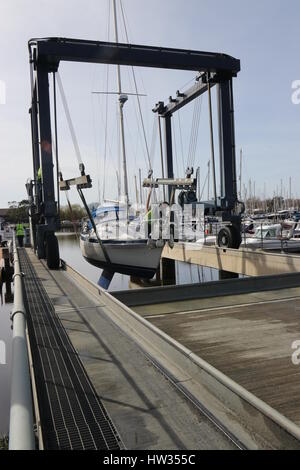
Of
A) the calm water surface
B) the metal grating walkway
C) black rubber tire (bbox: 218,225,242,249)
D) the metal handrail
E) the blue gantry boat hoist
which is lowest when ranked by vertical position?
the calm water surface

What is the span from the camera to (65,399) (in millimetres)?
3324

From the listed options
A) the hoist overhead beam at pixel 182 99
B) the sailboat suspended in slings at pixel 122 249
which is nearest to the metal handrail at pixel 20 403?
the sailboat suspended in slings at pixel 122 249

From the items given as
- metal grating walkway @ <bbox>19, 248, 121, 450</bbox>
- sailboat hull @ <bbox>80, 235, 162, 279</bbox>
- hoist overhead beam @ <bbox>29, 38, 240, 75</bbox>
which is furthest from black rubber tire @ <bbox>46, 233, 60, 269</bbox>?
metal grating walkway @ <bbox>19, 248, 121, 450</bbox>

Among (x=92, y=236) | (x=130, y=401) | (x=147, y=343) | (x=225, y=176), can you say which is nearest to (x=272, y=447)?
(x=130, y=401)

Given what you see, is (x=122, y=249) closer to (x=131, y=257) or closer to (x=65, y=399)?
(x=131, y=257)

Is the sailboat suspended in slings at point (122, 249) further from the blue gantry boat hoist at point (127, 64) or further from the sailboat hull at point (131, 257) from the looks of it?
the blue gantry boat hoist at point (127, 64)

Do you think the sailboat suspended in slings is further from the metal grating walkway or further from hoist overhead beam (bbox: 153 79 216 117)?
the metal grating walkway

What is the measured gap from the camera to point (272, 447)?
98.4 inches

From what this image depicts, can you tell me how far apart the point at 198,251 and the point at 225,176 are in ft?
10.2

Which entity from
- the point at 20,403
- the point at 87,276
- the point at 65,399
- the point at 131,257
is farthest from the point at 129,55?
the point at 20,403

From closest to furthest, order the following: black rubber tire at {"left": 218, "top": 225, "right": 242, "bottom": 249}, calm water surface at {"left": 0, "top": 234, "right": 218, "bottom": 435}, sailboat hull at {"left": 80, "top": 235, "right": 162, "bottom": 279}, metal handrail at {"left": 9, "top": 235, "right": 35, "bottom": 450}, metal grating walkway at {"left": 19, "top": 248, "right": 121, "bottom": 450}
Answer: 1. metal handrail at {"left": 9, "top": 235, "right": 35, "bottom": 450}
2. metal grating walkway at {"left": 19, "top": 248, "right": 121, "bottom": 450}
3. calm water surface at {"left": 0, "top": 234, "right": 218, "bottom": 435}
4. black rubber tire at {"left": 218, "top": 225, "right": 242, "bottom": 249}
5. sailboat hull at {"left": 80, "top": 235, "right": 162, "bottom": 279}

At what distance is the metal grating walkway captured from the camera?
9.13 ft

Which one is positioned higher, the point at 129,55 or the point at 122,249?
the point at 129,55
